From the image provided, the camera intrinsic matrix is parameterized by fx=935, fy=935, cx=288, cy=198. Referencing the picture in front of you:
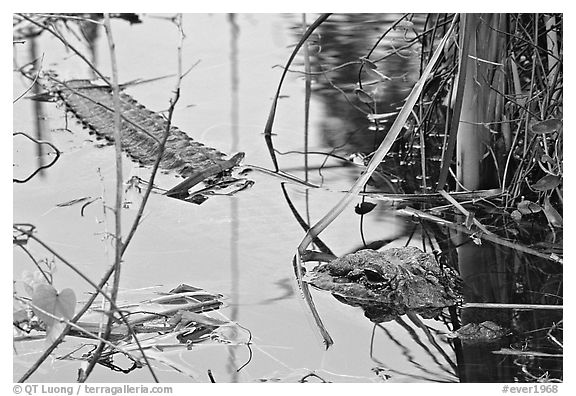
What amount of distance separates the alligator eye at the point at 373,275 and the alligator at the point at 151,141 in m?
0.91

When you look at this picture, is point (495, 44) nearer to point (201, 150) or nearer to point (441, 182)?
point (441, 182)

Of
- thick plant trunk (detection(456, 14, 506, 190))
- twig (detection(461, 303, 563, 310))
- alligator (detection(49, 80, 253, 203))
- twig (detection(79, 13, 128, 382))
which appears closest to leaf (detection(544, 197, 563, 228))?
thick plant trunk (detection(456, 14, 506, 190))

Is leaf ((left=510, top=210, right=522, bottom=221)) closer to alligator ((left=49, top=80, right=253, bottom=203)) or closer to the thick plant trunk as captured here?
the thick plant trunk

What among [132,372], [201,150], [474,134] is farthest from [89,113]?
[132,372]

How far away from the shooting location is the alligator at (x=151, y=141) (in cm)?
338

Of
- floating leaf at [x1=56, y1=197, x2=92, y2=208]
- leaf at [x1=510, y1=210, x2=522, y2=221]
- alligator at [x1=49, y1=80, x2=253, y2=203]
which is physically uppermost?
alligator at [x1=49, y1=80, x2=253, y2=203]

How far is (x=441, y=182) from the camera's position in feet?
9.86

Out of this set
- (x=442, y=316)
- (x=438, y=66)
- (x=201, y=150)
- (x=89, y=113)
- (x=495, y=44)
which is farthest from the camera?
(x=89, y=113)

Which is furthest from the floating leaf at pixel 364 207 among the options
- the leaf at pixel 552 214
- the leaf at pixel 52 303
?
Answer: the leaf at pixel 52 303

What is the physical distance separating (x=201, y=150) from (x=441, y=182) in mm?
992

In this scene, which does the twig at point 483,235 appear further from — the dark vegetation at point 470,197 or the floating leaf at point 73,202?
the floating leaf at point 73,202

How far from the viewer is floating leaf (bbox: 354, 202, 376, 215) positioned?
3.05m

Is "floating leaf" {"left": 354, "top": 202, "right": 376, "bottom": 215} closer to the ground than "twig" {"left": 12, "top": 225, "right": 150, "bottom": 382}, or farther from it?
farther from it

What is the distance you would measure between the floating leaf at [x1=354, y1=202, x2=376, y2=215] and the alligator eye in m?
0.52
